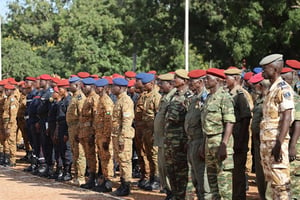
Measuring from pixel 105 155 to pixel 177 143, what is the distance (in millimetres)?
2416

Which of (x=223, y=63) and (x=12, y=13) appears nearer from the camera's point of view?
(x=223, y=63)

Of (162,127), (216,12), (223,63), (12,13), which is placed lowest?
(162,127)

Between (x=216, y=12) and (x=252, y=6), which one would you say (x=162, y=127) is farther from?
(x=216, y=12)

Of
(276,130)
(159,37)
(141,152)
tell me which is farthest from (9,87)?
(159,37)

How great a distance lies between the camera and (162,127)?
9.38 m

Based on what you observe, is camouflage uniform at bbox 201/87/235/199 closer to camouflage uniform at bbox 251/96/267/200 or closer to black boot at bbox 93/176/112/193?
camouflage uniform at bbox 251/96/267/200

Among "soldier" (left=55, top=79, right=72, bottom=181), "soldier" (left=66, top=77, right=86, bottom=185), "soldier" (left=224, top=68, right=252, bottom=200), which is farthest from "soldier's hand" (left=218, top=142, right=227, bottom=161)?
"soldier" (left=55, top=79, right=72, bottom=181)

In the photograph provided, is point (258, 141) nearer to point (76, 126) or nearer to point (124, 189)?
point (124, 189)

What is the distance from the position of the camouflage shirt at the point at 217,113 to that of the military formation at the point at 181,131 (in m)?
0.01

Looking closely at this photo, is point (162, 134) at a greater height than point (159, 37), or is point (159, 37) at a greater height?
point (159, 37)

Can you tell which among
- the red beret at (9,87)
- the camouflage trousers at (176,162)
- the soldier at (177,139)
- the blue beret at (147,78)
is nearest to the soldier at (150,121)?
the blue beret at (147,78)

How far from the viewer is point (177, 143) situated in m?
8.97

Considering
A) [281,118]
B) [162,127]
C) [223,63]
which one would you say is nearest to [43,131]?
[162,127]

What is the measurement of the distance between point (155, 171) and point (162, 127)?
210 centimetres
